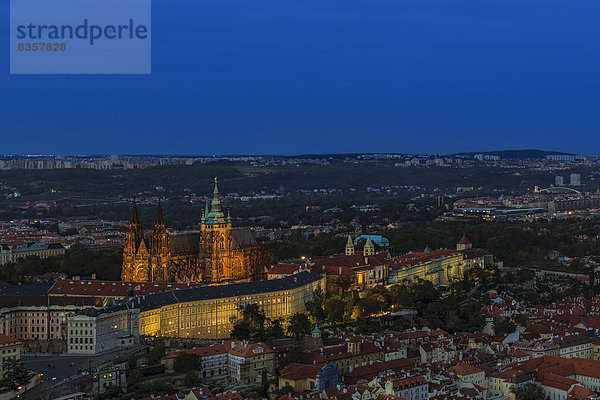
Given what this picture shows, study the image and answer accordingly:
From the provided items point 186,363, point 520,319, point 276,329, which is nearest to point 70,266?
point 276,329

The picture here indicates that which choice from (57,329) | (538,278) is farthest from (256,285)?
(538,278)

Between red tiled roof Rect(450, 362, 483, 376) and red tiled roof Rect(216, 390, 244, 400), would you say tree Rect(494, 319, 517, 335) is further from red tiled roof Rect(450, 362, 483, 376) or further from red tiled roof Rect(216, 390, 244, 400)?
red tiled roof Rect(216, 390, 244, 400)

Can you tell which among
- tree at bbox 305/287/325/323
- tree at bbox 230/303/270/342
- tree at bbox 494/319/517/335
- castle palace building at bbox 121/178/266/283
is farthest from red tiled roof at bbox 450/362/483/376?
castle palace building at bbox 121/178/266/283

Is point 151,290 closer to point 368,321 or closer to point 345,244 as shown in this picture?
point 368,321

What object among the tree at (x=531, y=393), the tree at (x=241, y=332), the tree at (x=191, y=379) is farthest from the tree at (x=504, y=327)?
the tree at (x=191, y=379)

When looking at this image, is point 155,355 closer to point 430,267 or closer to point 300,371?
point 300,371

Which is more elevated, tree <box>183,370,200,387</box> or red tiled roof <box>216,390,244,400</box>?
red tiled roof <box>216,390,244,400</box>
